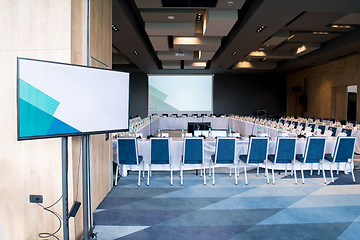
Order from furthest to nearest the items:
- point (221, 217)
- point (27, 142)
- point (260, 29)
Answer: point (260, 29) → point (221, 217) → point (27, 142)

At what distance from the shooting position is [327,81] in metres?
12.9

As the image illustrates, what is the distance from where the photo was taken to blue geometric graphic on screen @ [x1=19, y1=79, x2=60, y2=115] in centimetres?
195

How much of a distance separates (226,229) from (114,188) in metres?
2.28

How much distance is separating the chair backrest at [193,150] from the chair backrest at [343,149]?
2640mm

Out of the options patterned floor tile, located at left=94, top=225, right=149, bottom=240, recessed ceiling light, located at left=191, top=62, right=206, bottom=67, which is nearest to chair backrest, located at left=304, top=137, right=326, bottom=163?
patterned floor tile, located at left=94, top=225, right=149, bottom=240

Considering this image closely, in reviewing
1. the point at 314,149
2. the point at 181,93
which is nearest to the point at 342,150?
the point at 314,149

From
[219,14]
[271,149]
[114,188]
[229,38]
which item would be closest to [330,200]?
[271,149]

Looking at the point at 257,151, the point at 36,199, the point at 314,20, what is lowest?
the point at 36,199

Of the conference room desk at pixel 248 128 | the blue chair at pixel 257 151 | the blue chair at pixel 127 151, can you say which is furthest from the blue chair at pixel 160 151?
the conference room desk at pixel 248 128

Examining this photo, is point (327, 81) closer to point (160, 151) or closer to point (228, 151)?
point (228, 151)

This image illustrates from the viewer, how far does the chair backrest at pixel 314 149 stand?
4.57 meters

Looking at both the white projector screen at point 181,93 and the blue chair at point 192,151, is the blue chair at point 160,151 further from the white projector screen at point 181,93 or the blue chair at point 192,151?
the white projector screen at point 181,93

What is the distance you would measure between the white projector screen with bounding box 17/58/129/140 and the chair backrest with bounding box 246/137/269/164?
2702 mm

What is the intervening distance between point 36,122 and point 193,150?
9.62 feet
